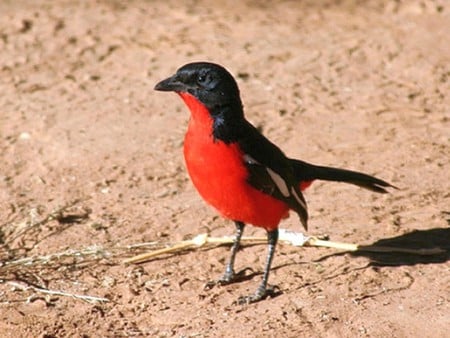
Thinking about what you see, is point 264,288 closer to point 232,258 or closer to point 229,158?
point 232,258

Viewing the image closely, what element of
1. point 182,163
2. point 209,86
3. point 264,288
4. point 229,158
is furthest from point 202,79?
point 182,163

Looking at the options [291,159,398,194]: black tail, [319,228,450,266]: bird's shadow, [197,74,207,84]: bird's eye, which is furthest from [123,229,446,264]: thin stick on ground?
[197,74,207,84]: bird's eye

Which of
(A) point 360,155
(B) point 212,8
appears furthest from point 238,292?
(B) point 212,8

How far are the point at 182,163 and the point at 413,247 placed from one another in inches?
79.7

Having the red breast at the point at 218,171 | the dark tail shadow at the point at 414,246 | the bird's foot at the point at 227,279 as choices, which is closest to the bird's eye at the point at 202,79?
the red breast at the point at 218,171

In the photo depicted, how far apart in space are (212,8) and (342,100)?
246 cm

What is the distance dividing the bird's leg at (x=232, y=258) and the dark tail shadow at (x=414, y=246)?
2.38 ft

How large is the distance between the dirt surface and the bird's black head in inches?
44.1

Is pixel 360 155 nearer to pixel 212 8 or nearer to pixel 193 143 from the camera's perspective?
pixel 193 143

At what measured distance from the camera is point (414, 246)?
708 cm

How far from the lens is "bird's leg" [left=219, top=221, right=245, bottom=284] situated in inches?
266

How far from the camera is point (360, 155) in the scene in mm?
8438

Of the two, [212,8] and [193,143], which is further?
[212,8]

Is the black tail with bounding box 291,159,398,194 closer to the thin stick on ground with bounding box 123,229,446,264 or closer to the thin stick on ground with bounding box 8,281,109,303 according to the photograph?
the thin stick on ground with bounding box 123,229,446,264
